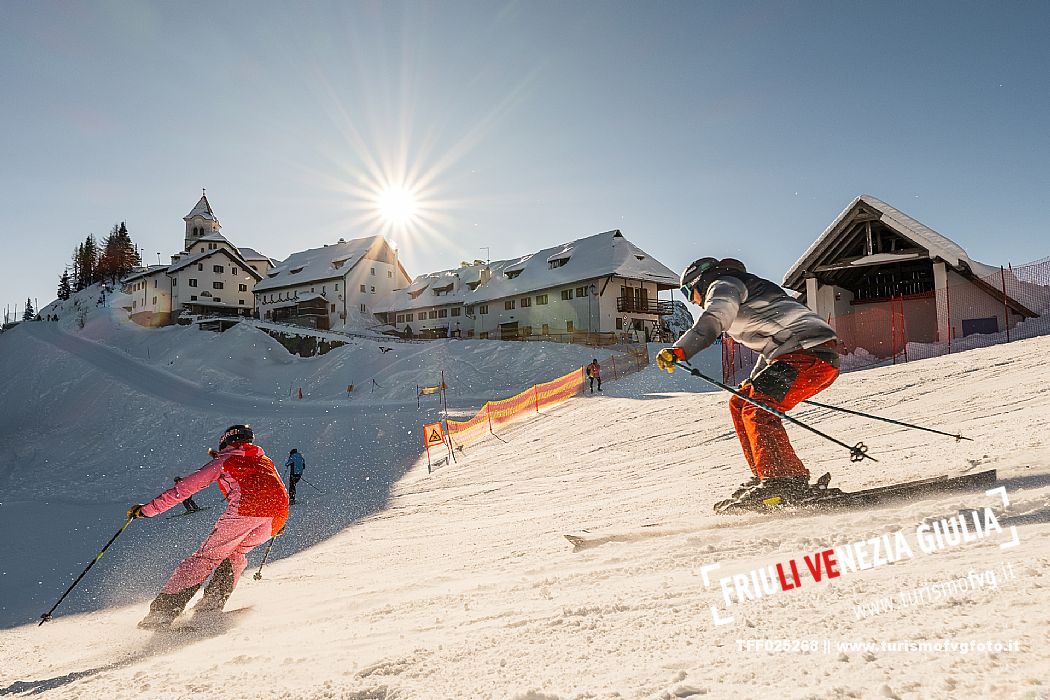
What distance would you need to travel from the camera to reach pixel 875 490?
3826mm

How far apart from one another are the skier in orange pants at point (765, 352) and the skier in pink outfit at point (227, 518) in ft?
10.8

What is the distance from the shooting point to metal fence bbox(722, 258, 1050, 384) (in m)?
16.3

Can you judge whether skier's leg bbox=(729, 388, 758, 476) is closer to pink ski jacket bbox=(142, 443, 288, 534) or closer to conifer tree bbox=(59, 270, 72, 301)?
pink ski jacket bbox=(142, 443, 288, 534)

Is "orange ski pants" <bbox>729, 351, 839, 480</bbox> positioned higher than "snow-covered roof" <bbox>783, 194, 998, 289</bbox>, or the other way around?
"snow-covered roof" <bbox>783, 194, 998, 289</bbox>

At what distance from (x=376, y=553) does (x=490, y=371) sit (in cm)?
2663

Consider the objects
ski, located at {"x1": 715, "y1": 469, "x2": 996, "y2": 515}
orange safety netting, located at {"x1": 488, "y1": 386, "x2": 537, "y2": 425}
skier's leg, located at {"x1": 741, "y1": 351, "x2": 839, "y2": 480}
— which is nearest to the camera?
ski, located at {"x1": 715, "y1": 469, "x2": 996, "y2": 515}

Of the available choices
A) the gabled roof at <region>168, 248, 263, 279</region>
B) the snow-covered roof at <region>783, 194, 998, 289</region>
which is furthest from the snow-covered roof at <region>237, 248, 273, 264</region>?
the snow-covered roof at <region>783, 194, 998, 289</region>

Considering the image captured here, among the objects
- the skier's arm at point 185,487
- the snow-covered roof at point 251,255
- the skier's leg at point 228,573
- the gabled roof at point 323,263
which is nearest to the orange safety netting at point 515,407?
the skier's leg at point 228,573

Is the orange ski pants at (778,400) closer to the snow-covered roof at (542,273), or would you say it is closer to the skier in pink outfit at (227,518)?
the skier in pink outfit at (227,518)

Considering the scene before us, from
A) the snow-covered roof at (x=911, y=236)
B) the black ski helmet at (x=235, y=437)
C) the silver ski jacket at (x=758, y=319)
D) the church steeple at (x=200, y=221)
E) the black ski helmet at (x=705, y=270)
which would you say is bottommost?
the black ski helmet at (x=235, y=437)

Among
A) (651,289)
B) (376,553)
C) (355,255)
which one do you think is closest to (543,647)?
(376,553)

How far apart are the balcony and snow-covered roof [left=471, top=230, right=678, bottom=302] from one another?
5.27ft

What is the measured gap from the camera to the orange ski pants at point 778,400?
13.6ft

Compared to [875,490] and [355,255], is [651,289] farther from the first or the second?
[875,490]
